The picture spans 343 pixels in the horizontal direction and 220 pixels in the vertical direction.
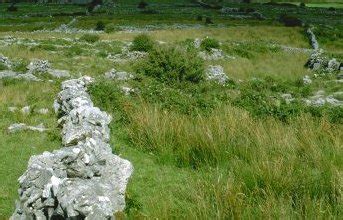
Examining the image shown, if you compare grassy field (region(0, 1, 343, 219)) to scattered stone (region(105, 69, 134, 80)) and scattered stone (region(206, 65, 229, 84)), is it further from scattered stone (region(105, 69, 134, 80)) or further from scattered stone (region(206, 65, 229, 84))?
scattered stone (region(206, 65, 229, 84))

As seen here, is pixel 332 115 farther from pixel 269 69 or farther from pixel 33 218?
pixel 269 69

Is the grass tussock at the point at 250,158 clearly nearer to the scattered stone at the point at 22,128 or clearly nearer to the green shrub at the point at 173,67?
the scattered stone at the point at 22,128

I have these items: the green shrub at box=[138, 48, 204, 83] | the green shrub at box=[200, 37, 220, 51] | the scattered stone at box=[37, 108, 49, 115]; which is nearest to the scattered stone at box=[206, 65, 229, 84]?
the green shrub at box=[138, 48, 204, 83]

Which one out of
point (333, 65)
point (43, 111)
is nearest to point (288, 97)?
point (333, 65)

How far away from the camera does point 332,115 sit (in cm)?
1567

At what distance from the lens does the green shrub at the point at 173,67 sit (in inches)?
1091

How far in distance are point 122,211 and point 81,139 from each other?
12.4ft

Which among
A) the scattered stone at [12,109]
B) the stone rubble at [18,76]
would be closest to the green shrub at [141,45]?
the stone rubble at [18,76]

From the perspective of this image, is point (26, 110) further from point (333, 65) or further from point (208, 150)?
point (333, 65)

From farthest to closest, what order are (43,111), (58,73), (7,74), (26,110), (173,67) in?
(58,73), (173,67), (7,74), (43,111), (26,110)

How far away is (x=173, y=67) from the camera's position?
2800 centimetres

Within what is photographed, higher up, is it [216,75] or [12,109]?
[12,109]

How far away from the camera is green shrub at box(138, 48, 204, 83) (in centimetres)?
2770

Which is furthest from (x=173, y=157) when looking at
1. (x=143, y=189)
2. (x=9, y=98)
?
(x=9, y=98)
